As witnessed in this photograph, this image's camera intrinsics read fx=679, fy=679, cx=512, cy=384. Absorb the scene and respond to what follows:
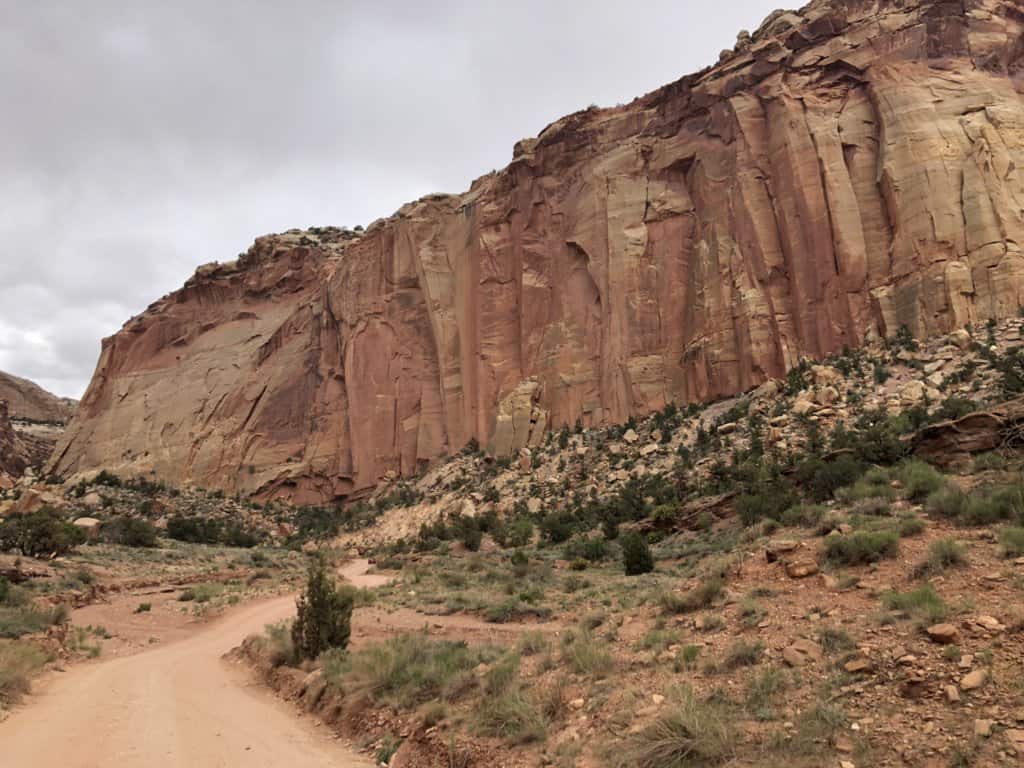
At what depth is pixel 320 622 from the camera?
11617mm

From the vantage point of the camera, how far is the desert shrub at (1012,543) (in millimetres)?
8305

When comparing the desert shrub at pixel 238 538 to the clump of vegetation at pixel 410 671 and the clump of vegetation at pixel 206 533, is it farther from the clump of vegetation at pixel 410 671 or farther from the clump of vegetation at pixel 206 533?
the clump of vegetation at pixel 410 671

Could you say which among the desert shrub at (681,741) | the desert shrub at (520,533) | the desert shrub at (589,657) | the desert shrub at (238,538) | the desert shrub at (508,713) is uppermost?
the desert shrub at (681,741)

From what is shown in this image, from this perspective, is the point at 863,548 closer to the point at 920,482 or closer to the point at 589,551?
the point at 920,482

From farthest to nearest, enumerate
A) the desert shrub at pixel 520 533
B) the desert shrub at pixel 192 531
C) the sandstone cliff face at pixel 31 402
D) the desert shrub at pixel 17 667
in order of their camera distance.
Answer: the sandstone cliff face at pixel 31 402
the desert shrub at pixel 192 531
the desert shrub at pixel 520 533
the desert shrub at pixel 17 667

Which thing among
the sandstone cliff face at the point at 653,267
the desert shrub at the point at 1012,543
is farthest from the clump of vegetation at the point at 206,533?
the desert shrub at the point at 1012,543

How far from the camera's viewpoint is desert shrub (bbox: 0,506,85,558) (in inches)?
993

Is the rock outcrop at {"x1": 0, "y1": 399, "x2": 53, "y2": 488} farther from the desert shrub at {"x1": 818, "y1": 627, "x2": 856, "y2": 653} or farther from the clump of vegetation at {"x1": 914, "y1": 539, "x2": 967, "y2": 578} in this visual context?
the clump of vegetation at {"x1": 914, "y1": 539, "x2": 967, "y2": 578}

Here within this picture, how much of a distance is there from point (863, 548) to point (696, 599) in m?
2.47

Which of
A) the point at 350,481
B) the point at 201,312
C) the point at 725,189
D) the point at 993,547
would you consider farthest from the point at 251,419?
the point at 993,547

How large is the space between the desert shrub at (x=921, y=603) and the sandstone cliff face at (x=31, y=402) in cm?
10541

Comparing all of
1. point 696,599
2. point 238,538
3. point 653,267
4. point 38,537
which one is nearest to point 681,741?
point 696,599

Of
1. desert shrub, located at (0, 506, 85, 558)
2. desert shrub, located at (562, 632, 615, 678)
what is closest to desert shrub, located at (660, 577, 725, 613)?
desert shrub, located at (562, 632, 615, 678)

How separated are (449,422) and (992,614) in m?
43.5
